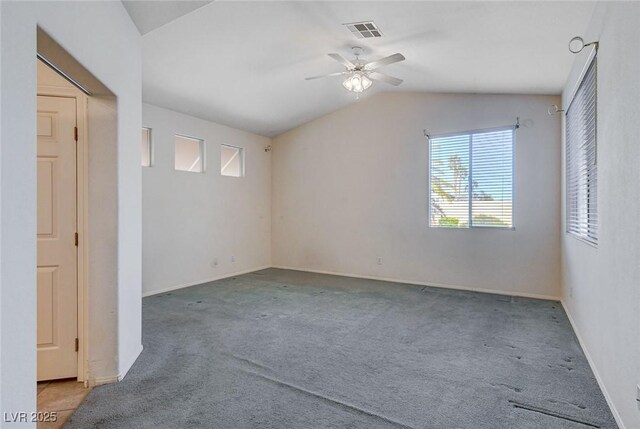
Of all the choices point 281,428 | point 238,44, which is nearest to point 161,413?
point 281,428

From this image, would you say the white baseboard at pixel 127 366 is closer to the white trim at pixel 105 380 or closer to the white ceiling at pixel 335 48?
the white trim at pixel 105 380

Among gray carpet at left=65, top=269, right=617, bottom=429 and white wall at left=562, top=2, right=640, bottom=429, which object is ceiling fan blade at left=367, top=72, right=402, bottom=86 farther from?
gray carpet at left=65, top=269, right=617, bottom=429

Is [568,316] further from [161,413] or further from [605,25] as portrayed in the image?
[161,413]

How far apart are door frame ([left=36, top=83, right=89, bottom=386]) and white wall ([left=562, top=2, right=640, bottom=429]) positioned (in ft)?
10.7

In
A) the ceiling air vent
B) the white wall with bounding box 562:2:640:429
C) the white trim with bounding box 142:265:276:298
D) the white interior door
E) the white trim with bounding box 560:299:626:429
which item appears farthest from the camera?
the white trim with bounding box 142:265:276:298

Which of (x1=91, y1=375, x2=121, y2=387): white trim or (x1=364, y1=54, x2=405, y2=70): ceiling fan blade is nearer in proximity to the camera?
(x1=91, y1=375, x2=121, y2=387): white trim

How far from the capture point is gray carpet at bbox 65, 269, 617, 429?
6.78 feet

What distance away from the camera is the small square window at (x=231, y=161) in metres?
6.38

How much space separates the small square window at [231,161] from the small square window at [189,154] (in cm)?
45

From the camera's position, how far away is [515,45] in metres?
3.39

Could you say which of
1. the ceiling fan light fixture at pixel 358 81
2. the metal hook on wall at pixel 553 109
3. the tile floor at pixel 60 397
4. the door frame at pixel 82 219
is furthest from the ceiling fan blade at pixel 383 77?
the tile floor at pixel 60 397

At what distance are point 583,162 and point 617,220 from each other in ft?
4.97

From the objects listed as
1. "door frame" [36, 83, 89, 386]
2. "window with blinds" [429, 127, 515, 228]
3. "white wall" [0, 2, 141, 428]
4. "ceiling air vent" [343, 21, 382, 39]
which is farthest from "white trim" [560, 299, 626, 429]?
"ceiling air vent" [343, 21, 382, 39]

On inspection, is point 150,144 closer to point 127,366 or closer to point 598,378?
point 127,366
